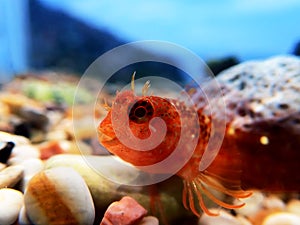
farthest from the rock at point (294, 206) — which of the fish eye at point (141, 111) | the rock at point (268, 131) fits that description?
the fish eye at point (141, 111)

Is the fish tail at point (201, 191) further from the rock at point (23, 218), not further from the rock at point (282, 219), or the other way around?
the rock at point (23, 218)

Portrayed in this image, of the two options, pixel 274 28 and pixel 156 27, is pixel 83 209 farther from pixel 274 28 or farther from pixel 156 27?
pixel 156 27

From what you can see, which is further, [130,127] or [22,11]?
[22,11]

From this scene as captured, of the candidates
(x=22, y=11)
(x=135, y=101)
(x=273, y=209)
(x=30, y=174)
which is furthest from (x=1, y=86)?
(x=273, y=209)

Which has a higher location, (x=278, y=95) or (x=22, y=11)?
(x=278, y=95)

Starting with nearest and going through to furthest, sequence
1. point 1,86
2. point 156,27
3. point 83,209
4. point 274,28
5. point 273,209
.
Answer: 1. point 83,209
2. point 273,209
3. point 274,28
4. point 1,86
5. point 156,27

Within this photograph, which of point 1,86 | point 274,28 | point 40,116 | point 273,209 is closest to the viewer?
point 273,209

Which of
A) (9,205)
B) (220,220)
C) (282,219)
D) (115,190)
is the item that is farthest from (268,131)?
(9,205)
